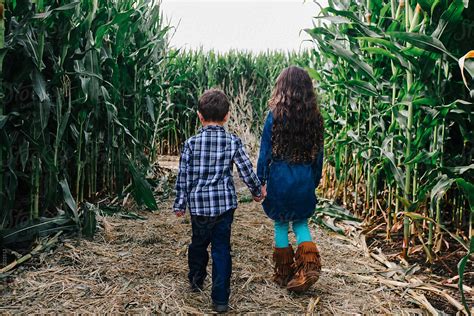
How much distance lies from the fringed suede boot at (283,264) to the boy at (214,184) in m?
0.39

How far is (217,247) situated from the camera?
92.9 inches

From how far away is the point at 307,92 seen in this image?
2559mm

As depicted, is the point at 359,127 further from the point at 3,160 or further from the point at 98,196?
the point at 3,160

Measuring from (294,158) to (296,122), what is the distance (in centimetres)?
21

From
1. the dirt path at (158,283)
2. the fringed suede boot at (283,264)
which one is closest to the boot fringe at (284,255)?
the fringed suede boot at (283,264)

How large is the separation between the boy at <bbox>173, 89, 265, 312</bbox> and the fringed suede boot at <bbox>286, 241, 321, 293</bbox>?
1.37 ft

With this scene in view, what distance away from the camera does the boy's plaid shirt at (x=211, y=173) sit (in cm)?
232

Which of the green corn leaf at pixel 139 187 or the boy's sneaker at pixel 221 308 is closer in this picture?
the boy's sneaker at pixel 221 308

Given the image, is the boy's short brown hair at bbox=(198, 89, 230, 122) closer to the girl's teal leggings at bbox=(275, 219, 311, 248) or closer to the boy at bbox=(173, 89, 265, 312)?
→ the boy at bbox=(173, 89, 265, 312)

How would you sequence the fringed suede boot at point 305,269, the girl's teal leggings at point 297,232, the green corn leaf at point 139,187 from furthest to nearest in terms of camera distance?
the green corn leaf at point 139,187 < the girl's teal leggings at point 297,232 < the fringed suede boot at point 305,269

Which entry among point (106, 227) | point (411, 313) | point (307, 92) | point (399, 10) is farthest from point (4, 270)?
point (399, 10)

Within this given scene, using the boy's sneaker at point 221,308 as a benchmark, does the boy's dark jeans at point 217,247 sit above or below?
above

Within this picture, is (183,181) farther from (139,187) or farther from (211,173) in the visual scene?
(139,187)

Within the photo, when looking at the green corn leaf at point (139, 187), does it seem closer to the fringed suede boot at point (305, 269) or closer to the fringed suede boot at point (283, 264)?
the fringed suede boot at point (283, 264)
